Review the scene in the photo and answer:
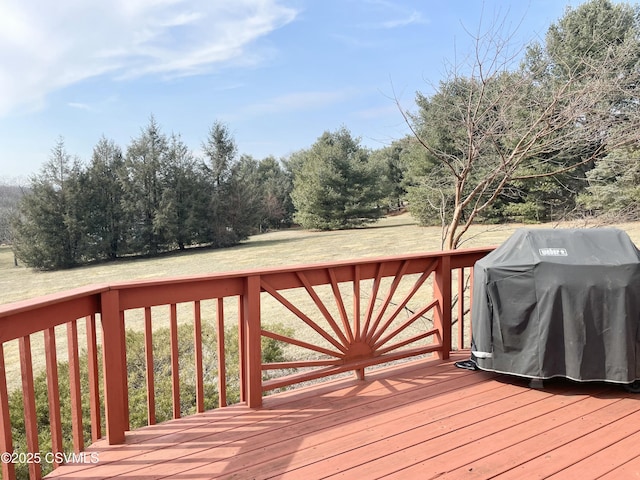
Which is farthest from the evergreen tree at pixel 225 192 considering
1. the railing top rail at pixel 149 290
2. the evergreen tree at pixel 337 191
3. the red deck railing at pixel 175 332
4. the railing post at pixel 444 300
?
the railing top rail at pixel 149 290

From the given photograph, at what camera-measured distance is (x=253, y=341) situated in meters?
2.41

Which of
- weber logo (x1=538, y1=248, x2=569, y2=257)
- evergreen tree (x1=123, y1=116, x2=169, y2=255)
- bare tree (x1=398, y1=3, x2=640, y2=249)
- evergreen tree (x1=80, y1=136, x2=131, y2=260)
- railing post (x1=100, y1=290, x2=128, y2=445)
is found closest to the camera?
railing post (x1=100, y1=290, x2=128, y2=445)

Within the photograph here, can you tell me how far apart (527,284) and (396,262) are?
832mm

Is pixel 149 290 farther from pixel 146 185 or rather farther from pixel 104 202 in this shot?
pixel 146 185

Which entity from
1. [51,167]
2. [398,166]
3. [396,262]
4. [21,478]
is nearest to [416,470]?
[396,262]

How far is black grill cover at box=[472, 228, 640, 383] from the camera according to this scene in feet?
7.52

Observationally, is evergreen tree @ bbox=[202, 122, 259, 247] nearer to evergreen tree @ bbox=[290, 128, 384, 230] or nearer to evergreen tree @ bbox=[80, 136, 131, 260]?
evergreen tree @ bbox=[80, 136, 131, 260]

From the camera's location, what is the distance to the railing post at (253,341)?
2.38 metres

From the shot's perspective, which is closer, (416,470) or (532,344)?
(416,470)

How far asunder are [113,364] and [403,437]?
1413mm

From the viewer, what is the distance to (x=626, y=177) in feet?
22.0

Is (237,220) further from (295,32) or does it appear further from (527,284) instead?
(527,284)

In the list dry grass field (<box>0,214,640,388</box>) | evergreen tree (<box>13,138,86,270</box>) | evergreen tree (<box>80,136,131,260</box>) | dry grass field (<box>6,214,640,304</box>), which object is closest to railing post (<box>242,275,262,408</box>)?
dry grass field (<box>0,214,640,388</box>)

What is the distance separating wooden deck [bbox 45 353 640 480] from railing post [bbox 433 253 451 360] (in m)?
0.47
